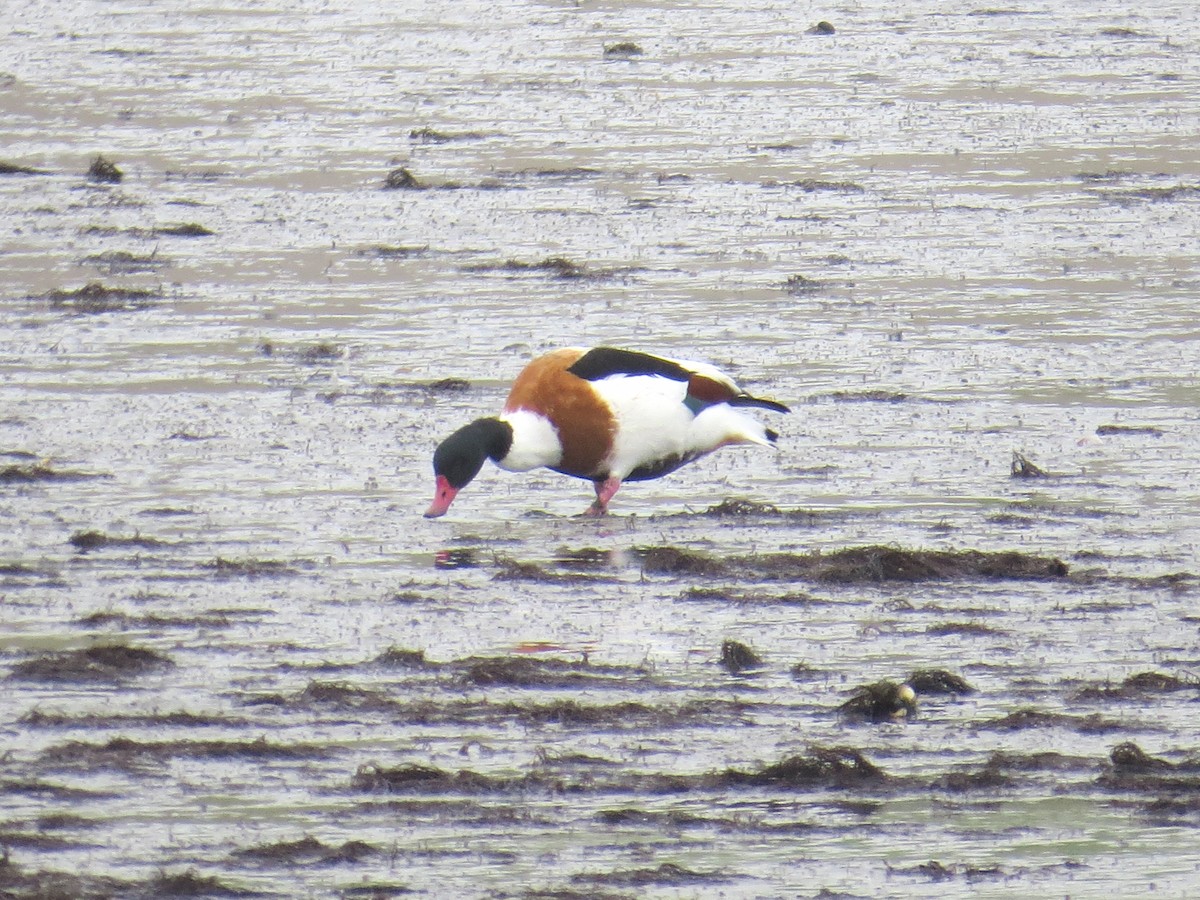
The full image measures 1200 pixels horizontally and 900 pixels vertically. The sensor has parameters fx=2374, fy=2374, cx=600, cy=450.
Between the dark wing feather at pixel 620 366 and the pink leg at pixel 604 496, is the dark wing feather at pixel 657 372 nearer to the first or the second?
the dark wing feather at pixel 620 366

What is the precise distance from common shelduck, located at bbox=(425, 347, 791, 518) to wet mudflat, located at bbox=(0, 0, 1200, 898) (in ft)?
0.59

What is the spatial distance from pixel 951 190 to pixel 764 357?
14.4 ft

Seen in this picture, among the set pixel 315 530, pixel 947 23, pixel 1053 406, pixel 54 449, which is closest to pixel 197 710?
pixel 315 530

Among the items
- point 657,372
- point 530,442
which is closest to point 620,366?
point 657,372

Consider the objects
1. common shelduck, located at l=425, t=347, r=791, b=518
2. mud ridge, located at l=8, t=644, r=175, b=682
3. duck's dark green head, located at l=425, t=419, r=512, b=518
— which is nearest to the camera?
mud ridge, located at l=8, t=644, r=175, b=682

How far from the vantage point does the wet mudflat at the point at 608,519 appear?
549 centimetres

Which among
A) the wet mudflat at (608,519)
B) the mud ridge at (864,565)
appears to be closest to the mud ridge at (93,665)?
the wet mudflat at (608,519)

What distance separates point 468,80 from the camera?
18.8 meters

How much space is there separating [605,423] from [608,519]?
0.35m

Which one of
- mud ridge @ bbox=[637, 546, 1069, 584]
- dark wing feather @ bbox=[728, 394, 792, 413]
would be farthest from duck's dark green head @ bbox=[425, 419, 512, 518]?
dark wing feather @ bbox=[728, 394, 792, 413]

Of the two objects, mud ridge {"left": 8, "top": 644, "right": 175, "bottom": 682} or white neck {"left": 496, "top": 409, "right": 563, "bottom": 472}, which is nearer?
Result: mud ridge {"left": 8, "top": 644, "right": 175, "bottom": 682}

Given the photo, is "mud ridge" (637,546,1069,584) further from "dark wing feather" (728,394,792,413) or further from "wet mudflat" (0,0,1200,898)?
"dark wing feather" (728,394,792,413)

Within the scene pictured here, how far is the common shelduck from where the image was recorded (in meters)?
8.54

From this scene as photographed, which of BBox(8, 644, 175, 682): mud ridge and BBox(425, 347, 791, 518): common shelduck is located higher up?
BBox(425, 347, 791, 518): common shelduck
